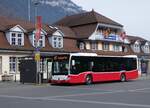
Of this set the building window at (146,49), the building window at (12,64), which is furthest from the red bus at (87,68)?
the building window at (146,49)

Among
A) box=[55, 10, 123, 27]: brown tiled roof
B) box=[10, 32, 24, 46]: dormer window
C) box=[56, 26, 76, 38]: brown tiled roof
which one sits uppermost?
box=[55, 10, 123, 27]: brown tiled roof

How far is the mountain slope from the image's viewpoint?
4919 inches

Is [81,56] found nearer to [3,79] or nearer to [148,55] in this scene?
[3,79]

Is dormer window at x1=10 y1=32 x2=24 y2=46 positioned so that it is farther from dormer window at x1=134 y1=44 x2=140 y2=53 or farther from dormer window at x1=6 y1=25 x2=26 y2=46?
dormer window at x1=134 y1=44 x2=140 y2=53

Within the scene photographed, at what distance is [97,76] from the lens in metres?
38.9

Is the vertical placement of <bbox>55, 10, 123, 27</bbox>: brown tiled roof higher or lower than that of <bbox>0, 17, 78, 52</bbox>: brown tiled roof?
higher

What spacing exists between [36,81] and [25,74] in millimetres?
1493

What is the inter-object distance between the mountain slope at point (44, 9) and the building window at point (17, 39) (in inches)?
2363

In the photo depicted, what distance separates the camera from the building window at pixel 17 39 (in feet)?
151

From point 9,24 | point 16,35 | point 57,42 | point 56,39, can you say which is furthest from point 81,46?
point 16,35

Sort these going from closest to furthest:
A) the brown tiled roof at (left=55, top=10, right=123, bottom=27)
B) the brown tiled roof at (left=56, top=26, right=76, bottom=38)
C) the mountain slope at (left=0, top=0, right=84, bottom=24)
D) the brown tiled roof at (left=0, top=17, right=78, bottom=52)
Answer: the brown tiled roof at (left=0, top=17, right=78, bottom=52)
the brown tiled roof at (left=56, top=26, right=76, bottom=38)
the brown tiled roof at (left=55, top=10, right=123, bottom=27)
the mountain slope at (left=0, top=0, right=84, bottom=24)

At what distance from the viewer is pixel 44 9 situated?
157500 mm

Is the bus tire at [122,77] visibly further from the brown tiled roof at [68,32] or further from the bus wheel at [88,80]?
the brown tiled roof at [68,32]

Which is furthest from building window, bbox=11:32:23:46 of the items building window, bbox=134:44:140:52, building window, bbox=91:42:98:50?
building window, bbox=134:44:140:52
